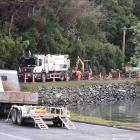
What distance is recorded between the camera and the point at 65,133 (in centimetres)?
2703

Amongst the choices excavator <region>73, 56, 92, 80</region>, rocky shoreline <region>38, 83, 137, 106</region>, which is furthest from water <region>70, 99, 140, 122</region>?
excavator <region>73, 56, 92, 80</region>

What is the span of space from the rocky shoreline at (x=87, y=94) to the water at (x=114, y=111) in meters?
1.72

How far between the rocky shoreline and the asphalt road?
73.0ft

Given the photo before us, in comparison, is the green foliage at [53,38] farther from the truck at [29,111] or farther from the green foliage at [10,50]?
the truck at [29,111]

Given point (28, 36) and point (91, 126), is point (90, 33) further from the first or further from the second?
point (91, 126)

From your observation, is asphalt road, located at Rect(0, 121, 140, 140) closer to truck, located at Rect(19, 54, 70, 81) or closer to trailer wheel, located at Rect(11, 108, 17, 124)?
trailer wheel, located at Rect(11, 108, 17, 124)

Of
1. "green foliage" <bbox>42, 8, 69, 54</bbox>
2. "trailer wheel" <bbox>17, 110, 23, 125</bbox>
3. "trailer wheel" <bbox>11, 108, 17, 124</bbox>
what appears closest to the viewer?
"trailer wheel" <bbox>17, 110, 23, 125</bbox>

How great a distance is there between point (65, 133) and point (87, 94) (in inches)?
1395

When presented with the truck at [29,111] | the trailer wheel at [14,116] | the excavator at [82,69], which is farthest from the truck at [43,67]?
the trailer wheel at [14,116]

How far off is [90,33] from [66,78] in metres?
17.0

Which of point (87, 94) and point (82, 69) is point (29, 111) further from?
point (82, 69)

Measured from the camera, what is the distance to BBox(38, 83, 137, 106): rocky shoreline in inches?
2189

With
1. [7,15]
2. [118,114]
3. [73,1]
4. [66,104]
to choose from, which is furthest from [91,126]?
[73,1]

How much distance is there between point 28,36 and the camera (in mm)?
66812
